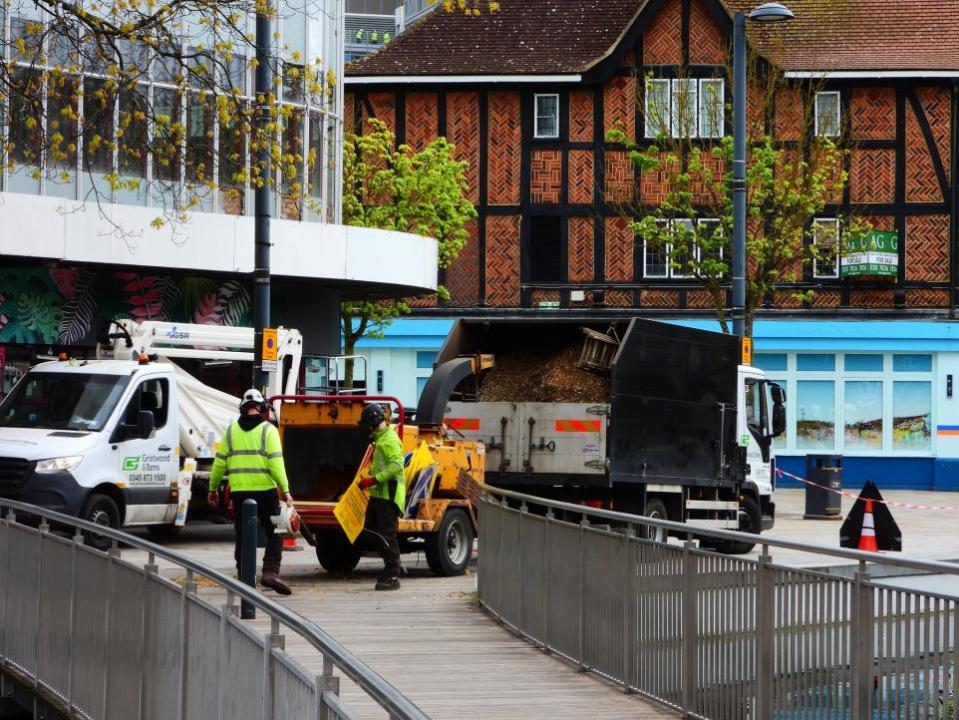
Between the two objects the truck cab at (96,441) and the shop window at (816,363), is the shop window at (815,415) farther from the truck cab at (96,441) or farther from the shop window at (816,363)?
the truck cab at (96,441)

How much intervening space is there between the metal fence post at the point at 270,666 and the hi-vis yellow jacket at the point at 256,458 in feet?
30.1

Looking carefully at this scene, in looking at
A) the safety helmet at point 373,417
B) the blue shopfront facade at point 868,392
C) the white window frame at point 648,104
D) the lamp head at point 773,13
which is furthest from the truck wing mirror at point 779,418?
the blue shopfront facade at point 868,392

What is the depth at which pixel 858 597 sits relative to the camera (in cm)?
807

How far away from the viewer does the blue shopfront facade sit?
4625 centimetres

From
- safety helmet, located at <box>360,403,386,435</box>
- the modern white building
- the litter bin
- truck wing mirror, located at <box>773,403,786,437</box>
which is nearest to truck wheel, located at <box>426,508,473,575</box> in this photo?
safety helmet, located at <box>360,403,386,435</box>

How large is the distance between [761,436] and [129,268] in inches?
438

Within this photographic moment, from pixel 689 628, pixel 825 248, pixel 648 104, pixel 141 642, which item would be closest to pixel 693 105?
pixel 648 104

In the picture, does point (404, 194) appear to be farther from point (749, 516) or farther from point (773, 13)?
point (749, 516)

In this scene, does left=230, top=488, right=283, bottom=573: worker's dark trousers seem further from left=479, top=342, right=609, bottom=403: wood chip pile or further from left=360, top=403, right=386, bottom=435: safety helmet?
left=479, top=342, right=609, bottom=403: wood chip pile

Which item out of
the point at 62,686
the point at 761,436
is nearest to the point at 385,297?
the point at 761,436

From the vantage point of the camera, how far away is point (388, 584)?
1752 cm

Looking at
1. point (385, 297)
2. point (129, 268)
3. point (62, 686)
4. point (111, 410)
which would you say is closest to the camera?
point (62, 686)

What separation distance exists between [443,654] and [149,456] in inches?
401

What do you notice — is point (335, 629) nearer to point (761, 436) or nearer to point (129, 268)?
point (761, 436)
